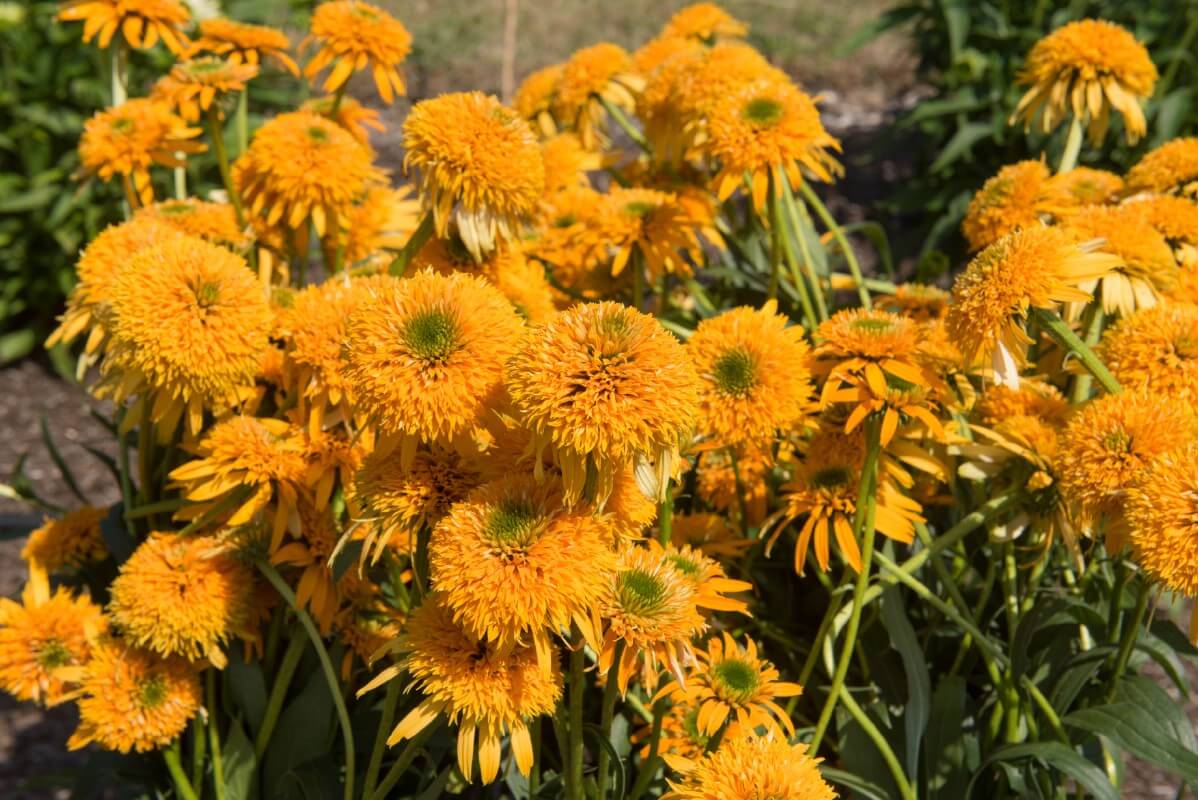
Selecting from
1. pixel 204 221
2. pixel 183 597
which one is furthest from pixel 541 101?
pixel 183 597

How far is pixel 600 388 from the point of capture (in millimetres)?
968

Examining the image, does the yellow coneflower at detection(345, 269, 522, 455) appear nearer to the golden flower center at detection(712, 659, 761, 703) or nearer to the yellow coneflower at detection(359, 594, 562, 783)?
the yellow coneflower at detection(359, 594, 562, 783)

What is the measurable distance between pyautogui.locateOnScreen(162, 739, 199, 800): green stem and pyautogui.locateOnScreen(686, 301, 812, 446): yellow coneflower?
86 cm

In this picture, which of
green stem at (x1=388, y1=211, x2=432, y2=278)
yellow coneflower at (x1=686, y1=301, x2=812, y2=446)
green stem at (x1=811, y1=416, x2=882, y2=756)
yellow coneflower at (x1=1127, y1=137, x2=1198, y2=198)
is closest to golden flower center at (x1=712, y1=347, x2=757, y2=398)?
yellow coneflower at (x1=686, y1=301, x2=812, y2=446)

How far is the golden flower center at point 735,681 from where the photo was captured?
125 centimetres

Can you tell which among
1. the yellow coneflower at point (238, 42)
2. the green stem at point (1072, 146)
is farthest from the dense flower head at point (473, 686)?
the green stem at point (1072, 146)

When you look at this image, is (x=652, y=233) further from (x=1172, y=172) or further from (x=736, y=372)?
(x=1172, y=172)

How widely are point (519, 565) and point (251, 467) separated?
1.76ft

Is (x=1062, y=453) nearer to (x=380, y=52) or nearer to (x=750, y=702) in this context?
(x=750, y=702)

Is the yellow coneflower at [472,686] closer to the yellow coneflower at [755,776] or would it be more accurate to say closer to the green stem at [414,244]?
the yellow coneflower at [755,776]

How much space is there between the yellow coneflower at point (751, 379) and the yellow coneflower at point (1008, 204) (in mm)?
588

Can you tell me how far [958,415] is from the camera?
5.19 ft

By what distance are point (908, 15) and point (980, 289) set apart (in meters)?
3.89

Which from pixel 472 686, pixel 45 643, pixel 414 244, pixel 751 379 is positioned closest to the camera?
pixel 472 686
